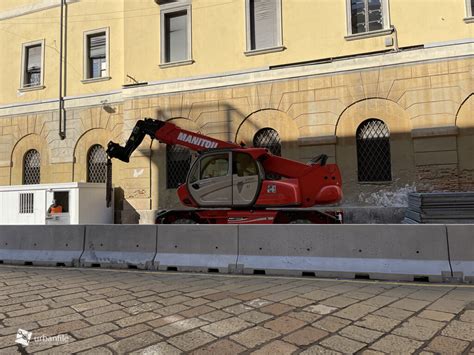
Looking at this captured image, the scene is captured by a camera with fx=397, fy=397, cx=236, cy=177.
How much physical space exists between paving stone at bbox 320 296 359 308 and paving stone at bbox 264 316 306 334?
2.46 ft

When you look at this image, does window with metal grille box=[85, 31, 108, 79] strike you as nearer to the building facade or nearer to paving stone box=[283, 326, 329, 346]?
the building facade

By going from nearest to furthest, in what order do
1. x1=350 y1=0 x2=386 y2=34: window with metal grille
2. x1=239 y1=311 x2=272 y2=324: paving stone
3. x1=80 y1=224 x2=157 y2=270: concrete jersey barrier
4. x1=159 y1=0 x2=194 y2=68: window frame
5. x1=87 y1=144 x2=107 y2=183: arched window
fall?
x1=239 y1=311 x2=272 y2=324: paving stone
x1=80 y1=224 x2=157 y2=270: concrete jersey barrier
x1=350 y1=0 x2=386 y2=34: window with metal grille
x1=159 y1=0 x2=194 y2=68: window frame
x1=87 y1=144 x2=107 y2=183: arched window

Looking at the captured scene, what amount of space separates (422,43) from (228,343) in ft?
40.6

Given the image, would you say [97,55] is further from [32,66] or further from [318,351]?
[318,351]

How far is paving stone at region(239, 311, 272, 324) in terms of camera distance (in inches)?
167

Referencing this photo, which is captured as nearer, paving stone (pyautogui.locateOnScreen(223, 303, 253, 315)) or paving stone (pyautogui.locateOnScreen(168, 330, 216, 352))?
paving stone (pyautogui.locateOnScreen(168, 330, 216, 352))

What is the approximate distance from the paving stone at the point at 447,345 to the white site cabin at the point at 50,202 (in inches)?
512

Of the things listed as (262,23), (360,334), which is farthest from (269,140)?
(360,334)

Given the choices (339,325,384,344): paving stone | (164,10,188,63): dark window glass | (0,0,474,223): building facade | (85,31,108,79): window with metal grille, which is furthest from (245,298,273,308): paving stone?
(85,31,108,79): window with metal grille

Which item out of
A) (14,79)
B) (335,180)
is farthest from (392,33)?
(14,79)

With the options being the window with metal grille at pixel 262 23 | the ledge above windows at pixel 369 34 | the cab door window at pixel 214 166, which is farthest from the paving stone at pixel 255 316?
the window with metal grille at pixel 262 23

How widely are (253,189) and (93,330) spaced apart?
6127 mm

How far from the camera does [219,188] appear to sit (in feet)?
32.8

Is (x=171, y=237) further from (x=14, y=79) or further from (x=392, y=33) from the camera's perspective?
(x=14, y=79)
